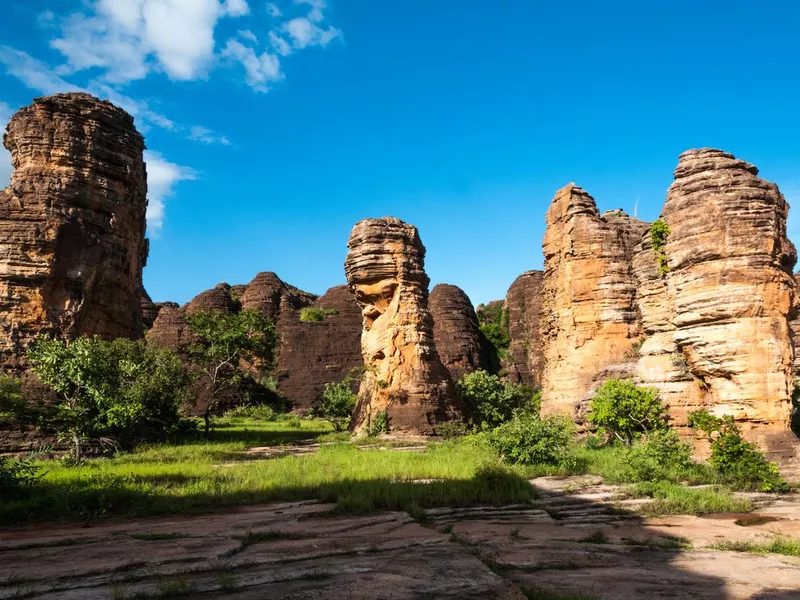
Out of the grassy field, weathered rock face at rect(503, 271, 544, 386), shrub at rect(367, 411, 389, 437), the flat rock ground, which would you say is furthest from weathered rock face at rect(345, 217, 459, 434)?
weathered rock face at rect(503, 271, 544, 386)

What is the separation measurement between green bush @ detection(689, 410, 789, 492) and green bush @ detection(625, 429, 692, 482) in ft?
1.83

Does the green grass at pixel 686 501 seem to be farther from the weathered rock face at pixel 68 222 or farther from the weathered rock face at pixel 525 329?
the weathered rock face at pixel 525 329

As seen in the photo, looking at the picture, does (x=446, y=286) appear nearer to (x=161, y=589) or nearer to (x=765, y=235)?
(x=765, y=235)

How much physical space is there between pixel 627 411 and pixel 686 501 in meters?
6.04

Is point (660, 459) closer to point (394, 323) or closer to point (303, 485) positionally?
point (303, 485)

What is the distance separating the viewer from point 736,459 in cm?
1045

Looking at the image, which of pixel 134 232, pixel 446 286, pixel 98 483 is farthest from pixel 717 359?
pixel 446 286

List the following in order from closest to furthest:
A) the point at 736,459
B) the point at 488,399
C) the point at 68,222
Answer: the point at 736,459, the point at 68,222, the point at 488,399

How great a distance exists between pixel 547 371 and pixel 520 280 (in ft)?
90.8

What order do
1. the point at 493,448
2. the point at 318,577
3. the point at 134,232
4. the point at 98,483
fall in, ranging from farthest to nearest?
the point at 134,232
the point at 493,448
the point at 98,483
the point at 318,577

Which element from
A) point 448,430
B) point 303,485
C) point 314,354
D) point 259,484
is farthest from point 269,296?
point 303,485

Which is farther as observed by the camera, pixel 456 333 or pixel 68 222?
pixel 456 333

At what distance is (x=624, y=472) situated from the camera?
1021 centimetres

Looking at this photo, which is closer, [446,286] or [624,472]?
[624,472]
